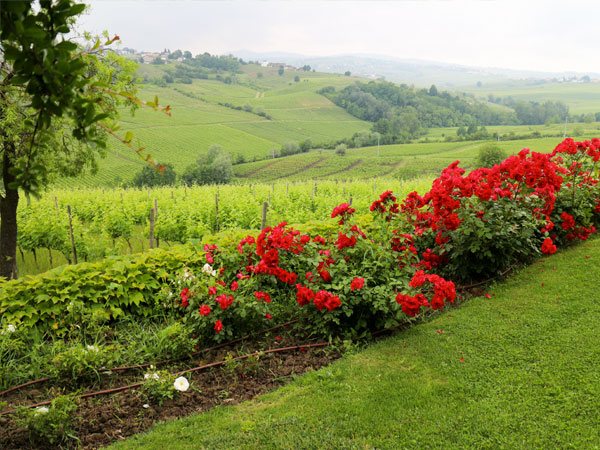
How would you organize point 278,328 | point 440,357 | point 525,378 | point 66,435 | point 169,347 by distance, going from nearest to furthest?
point 66,435, point 525,378, point 440,357, point 169,347, point 278,328

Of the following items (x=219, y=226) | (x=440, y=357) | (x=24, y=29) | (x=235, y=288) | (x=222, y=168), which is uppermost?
(x=24, y=29)

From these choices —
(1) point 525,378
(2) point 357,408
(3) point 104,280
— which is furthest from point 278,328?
(1) point 525,378

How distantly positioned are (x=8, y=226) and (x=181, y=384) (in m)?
5.32

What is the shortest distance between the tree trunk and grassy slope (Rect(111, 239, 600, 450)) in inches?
211

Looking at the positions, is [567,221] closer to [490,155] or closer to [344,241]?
[344,241]

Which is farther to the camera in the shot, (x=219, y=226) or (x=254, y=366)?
(x=219, y=226)

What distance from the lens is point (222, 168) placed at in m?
62.7

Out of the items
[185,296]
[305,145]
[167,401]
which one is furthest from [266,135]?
[167,401]

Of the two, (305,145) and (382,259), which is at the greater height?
(382,259)

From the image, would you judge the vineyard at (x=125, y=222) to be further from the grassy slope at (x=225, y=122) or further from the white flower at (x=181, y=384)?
the grassy slope at (x=225, y=122)

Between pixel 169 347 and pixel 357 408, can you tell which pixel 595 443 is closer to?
pixel 357 408

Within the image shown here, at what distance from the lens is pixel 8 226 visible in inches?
267

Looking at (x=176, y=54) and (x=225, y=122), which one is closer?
(x=225, y=122)

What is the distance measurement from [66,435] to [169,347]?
1.13 meters
